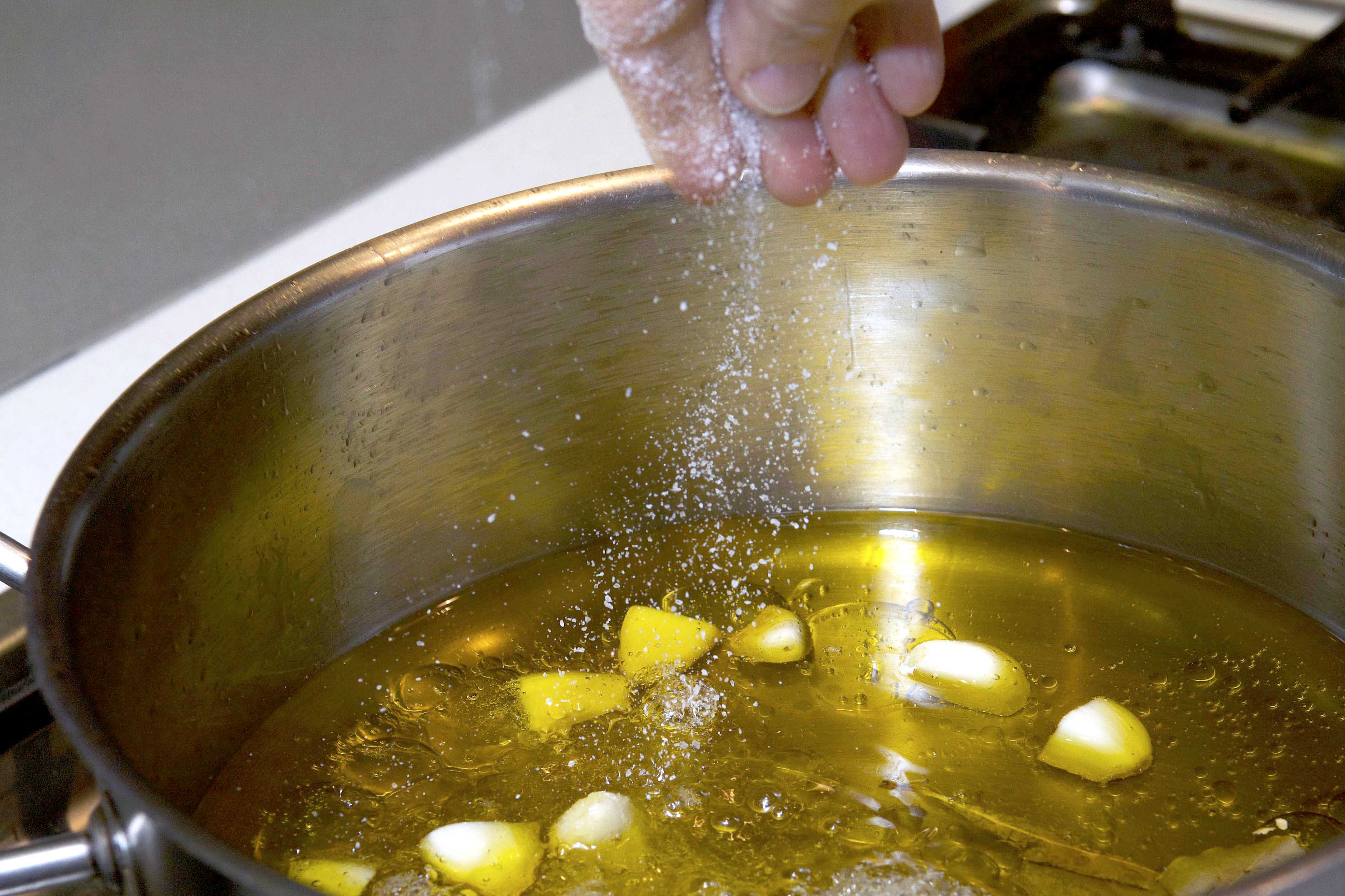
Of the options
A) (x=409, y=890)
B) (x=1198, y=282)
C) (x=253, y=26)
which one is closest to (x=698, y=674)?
(x=409, y=890)

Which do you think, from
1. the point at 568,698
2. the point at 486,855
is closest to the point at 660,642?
the point at 568,698

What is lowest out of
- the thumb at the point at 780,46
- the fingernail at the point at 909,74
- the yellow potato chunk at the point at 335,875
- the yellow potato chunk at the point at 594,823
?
the yellow potato chunk at the point at 335,875

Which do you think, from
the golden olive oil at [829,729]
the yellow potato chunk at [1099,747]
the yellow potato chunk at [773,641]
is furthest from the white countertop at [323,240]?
the yellow potato chunk at [1099,747]

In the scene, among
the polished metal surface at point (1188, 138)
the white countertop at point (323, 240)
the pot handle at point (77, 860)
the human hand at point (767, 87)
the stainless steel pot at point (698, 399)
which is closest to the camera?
the pot handle at point (77, 860)

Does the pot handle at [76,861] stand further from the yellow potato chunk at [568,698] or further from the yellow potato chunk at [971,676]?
the yellow potato chunk at [971,676]

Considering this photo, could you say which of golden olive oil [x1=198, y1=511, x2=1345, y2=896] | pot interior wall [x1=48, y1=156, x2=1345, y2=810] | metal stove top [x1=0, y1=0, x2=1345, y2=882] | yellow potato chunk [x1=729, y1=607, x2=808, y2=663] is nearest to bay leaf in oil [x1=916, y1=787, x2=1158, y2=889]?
golden olive oil [x1=198, y1=511, x2=1345, y2=896]
